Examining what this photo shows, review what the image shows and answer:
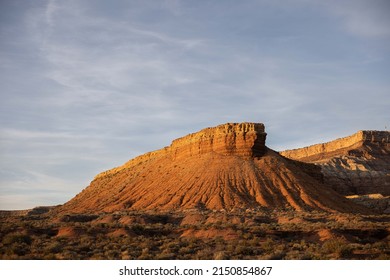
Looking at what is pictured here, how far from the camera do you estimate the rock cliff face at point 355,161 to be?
325 feet

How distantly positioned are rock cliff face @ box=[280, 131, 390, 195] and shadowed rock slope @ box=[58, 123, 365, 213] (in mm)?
24380

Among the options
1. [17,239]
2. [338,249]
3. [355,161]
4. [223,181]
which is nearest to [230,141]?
[223,181]

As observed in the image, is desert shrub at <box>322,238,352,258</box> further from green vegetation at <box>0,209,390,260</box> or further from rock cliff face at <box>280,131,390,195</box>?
rock cliff face at <box>280,131,390,195</box>

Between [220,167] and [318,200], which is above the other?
[220,167]

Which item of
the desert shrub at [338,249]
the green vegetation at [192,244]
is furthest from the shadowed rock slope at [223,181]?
the desert shrub at [338,249]

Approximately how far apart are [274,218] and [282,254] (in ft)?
76.4

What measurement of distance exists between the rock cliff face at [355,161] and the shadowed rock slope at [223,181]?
24.4 metres

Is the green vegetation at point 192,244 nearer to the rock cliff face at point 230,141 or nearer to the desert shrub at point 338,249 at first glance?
the desert shrub at point 338,249

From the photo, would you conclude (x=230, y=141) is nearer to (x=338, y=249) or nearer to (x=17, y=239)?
(x=17, y=239)

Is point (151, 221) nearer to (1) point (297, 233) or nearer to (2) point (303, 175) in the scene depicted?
(1) point (297, 233)

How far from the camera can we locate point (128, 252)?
21891 mm

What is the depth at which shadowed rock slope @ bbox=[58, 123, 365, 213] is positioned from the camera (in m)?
58.2

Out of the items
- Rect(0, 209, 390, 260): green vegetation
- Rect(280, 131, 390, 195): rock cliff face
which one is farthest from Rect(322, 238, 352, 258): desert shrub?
Rect(280, 131, 390, 195): rock cliff face
